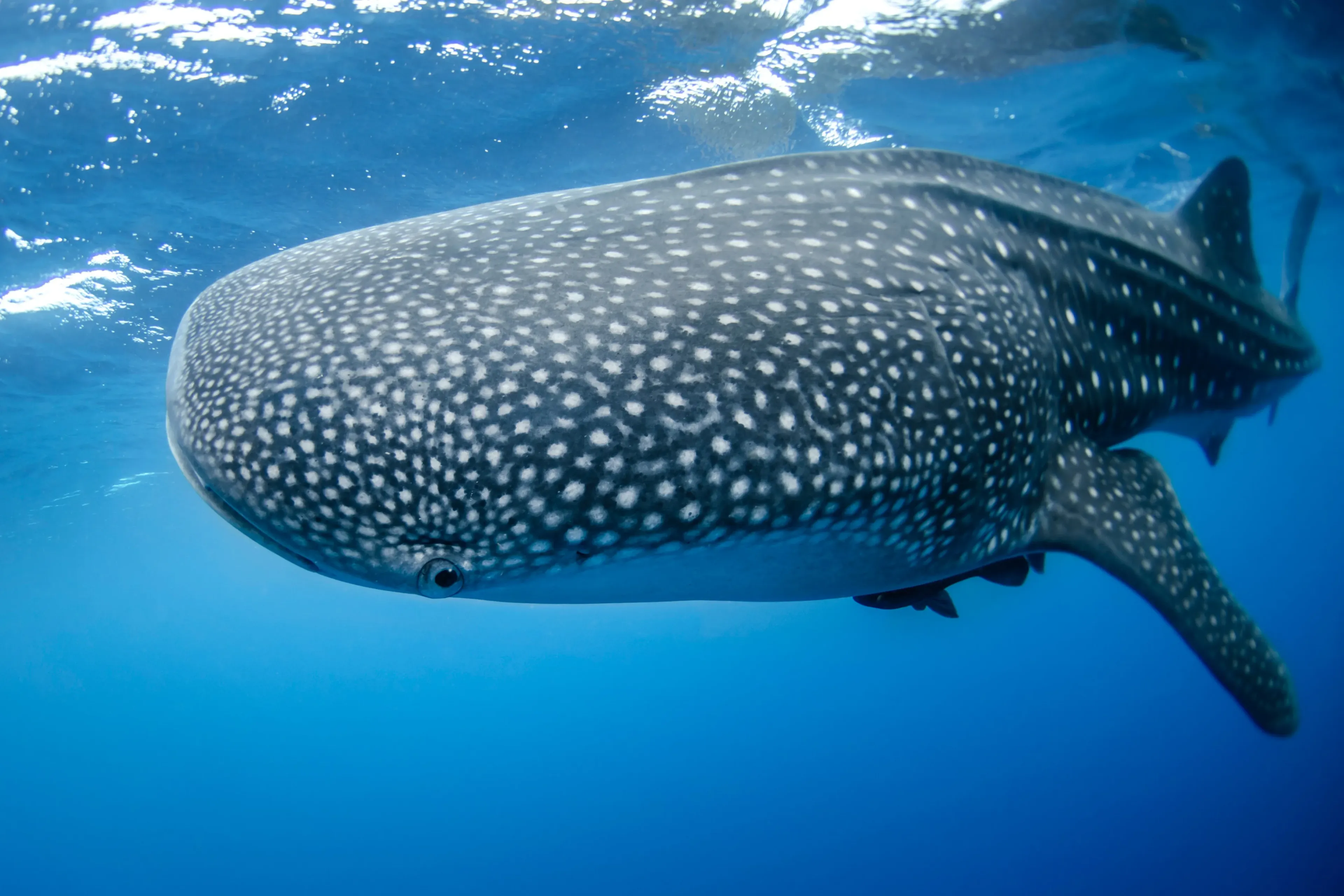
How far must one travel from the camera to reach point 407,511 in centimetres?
181

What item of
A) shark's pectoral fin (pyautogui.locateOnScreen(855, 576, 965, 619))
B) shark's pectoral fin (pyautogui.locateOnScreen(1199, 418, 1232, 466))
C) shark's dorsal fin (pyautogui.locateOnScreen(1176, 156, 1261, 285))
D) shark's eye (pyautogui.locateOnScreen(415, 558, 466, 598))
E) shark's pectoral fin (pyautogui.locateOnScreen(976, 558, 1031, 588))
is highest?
shark's dorsal fin (pyautogui.locateOnScreen(1176, 156, 1261, 285))

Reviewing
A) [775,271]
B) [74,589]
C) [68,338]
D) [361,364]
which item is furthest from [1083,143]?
[74,589]

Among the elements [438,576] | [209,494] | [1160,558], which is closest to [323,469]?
[438,576]

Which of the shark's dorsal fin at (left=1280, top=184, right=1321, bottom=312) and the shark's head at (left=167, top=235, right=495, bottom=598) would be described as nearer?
the shark's head at (left=167, top=235, right=495, bottom=598)

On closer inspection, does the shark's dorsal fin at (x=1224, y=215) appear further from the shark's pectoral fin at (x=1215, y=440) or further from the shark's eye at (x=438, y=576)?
the shark's eye at (x=438, y=576)

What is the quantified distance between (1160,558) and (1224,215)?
2771 mm

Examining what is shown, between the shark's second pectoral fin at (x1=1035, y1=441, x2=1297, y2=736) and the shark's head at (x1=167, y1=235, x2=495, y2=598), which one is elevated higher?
the shark's head at (x1=167, y1=235, x2=495, y2=598)

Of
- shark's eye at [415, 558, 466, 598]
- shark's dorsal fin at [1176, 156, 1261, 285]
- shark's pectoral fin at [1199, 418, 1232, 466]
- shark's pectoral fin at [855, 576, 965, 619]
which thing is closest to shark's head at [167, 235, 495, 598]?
shark's eye at [415, 558, 466, 598]

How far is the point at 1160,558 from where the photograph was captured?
3.23 m

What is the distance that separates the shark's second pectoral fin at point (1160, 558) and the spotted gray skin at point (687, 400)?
0.05 ft

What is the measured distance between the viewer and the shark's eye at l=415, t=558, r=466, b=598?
6.12 feet

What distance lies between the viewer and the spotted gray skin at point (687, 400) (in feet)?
5.97

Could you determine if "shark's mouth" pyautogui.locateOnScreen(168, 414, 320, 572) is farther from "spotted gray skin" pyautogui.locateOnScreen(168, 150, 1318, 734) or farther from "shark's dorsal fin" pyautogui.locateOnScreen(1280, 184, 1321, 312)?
"shark's dorsal fin" pyautogui.locateOnScreen(1280, 184, 1321, 312)

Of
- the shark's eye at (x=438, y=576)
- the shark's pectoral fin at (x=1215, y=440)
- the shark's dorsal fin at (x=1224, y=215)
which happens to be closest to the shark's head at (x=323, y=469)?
the shark's eye at (x=438, y=576)
